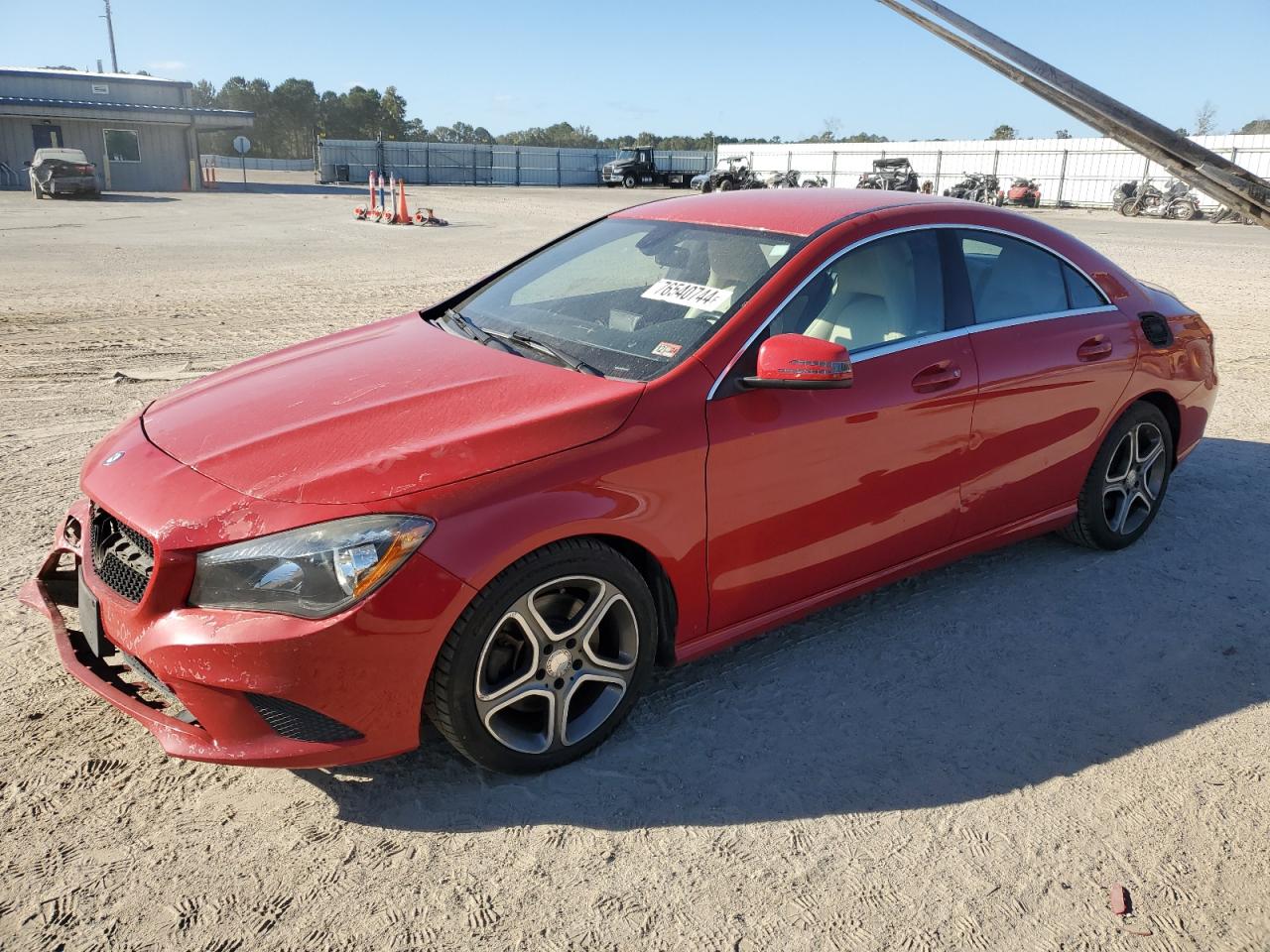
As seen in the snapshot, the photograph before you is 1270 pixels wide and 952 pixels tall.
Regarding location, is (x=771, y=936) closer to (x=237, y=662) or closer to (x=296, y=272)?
(x=237, y=662)

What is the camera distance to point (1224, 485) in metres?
5.63

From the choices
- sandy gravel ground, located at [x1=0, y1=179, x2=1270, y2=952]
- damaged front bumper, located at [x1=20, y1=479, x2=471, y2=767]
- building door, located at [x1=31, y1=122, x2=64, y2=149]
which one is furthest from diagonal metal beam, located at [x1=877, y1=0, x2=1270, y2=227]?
building door, located at [x1=31, y1=122, x2=64, y2=149]

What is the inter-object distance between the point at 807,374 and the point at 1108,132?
1733 mm

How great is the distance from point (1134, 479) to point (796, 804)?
280 cm

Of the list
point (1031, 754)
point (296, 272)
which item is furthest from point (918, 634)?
point (296, 272)

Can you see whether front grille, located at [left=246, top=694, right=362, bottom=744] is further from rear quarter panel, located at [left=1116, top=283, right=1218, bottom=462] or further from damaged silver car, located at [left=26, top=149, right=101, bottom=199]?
damaged silver car, located at [left=26, top=149, right=101, bottom=199]

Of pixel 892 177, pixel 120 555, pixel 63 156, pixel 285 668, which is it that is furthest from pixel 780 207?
pixel 892 177

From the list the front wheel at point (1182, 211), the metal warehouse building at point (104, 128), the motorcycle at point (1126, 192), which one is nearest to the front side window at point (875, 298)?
the front wheel at point (1182, 211)

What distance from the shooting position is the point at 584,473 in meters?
2.78

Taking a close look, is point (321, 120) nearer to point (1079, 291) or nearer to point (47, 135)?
point (47, 135)

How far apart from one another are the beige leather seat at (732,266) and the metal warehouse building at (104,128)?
132 feet

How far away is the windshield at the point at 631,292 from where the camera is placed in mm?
3279

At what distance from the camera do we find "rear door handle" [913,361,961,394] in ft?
11.8

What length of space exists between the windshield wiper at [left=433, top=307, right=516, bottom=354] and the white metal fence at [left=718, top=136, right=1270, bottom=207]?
1491 inches
